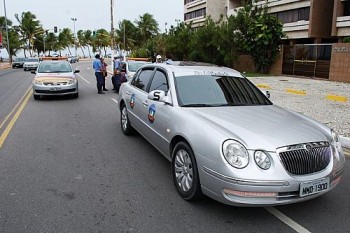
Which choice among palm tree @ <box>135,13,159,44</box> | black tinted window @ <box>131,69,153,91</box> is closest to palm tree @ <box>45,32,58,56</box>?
palm tree @ <box>135,13,159,44</box>

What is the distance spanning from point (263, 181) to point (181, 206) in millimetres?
1104

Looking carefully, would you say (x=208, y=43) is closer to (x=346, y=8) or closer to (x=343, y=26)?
(x=343, y=26)

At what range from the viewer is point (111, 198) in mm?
4340

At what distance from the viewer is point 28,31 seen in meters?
73.1

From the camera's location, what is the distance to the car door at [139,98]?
6.10 m

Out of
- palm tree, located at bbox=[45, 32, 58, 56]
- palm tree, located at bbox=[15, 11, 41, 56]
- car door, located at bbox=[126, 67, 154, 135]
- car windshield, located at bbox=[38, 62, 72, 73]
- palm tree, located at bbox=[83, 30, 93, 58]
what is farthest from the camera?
palm tree, located at bbox=[83, 30, 93, 58]

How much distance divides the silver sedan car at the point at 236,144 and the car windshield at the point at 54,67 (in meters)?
9.56

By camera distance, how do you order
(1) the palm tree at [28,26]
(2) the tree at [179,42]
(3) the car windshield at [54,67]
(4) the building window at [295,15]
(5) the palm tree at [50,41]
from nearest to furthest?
1. (3) the car windshield at [54,67]
2. (4) the building window at [295,15]
3. (2) the tree at [179,42]
4. (1) the palm tree at [28,26]
5. (5) the palm tree at [50,41]

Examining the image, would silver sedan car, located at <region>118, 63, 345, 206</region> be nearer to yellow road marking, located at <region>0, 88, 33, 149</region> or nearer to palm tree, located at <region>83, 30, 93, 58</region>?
yellow road marking, located at <region>0, 88, 33, 149</region>

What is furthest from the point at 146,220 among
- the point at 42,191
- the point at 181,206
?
the point at 42,191

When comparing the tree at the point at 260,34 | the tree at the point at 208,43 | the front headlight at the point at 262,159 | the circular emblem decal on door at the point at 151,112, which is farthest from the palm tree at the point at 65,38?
the front headlight at the point at 262,159

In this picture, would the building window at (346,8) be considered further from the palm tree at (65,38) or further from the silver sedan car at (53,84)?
the palm tree at (65,38)

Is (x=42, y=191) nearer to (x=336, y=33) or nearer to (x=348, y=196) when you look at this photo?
(x=348, y=196)

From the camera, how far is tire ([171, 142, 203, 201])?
4.04 meters
